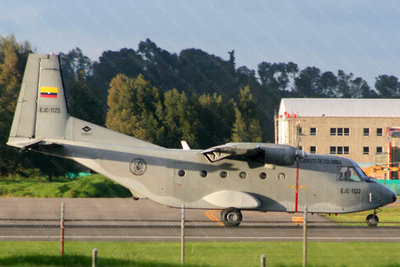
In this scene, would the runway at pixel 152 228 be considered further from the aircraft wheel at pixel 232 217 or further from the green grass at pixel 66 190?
the green grass at pixel 66 190

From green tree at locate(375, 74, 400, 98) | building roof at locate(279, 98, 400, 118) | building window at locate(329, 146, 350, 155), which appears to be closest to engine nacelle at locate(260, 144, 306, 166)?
building roof at locate(279, 98, 400, 118)

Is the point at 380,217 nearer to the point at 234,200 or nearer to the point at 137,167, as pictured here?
the point at 234,200

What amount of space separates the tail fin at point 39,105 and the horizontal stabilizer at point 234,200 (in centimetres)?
700

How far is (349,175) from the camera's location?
26.3m

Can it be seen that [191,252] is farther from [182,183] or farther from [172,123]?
[172,123]

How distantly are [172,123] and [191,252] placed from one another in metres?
62.4

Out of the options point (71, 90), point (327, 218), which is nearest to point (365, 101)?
point (71, 90)

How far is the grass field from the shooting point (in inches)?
612

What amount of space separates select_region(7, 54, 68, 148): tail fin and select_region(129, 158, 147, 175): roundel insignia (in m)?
3.27

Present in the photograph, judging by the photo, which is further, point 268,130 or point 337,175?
point 268,130

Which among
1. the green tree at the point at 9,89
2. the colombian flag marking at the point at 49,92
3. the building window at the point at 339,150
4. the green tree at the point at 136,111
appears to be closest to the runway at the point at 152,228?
the colombian flag marking at the point at 49,92

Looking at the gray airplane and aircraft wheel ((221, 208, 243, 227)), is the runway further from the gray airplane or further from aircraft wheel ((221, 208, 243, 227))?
the gray airplane

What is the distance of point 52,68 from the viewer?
85.7ft

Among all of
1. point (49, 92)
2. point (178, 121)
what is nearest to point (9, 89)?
point (178, 121)
